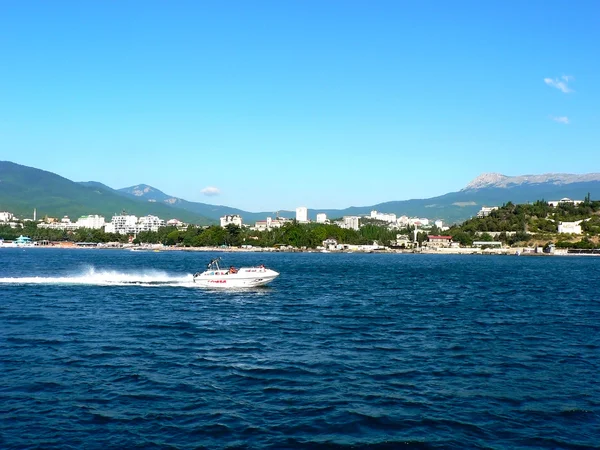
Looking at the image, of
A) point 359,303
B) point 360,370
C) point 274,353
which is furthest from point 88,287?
point 360,370

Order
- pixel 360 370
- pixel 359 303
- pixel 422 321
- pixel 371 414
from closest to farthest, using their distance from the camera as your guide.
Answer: pixel 371 414 → pixel 360 370 → pixel 422 321 → pixel 359 303

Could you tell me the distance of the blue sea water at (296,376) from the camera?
17281 mm

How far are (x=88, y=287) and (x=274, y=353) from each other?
3851 cm

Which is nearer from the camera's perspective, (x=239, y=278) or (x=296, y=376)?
(x=296, y=376)

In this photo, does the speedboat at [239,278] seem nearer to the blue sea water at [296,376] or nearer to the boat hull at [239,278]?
the boat hull at [239,278]

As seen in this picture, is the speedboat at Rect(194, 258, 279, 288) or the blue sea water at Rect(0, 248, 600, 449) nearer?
the blue sea water at Rect(0, 248, 600, 449)

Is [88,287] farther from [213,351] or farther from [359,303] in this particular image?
[213,351]

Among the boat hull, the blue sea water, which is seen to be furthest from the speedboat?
the blue sea water

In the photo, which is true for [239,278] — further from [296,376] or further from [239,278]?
[296,376]

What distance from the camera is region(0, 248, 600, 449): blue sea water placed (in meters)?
17.3

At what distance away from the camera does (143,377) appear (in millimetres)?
23016

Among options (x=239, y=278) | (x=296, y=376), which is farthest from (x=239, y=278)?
(x=296, y=376)

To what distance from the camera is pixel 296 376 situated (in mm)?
23578

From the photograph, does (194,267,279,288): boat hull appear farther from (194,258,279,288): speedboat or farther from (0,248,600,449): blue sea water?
(0,248,600,449): blue sea water
